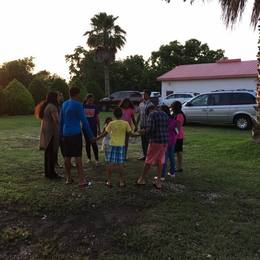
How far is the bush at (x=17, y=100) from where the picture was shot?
31.8 metres

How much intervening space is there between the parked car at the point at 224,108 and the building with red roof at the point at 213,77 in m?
16.9

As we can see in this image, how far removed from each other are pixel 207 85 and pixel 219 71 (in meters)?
1.66

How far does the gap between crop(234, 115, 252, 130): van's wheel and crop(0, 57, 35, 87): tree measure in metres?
35.5

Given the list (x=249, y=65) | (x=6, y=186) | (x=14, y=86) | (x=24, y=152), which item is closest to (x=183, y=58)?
(x=249, y=65)

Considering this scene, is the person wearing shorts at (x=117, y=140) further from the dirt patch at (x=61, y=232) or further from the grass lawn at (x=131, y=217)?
the dirt patch at (x=61, y=232)

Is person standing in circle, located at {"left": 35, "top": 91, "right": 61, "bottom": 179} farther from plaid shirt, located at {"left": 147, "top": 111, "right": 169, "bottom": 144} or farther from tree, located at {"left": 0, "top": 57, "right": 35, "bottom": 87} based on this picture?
tree, located at {"left": 0, "top": 57, "right": 35, "bottom": 87}

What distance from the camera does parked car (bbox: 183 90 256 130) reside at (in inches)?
749

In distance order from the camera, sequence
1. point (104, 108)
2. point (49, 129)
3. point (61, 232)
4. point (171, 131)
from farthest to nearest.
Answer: point (104, 108), point (171, 131), point (49, 129), point (61, 232)

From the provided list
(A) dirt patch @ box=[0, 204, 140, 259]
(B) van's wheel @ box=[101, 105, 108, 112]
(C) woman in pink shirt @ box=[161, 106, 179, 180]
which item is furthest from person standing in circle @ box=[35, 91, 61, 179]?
(B) van's wheel @ box=[101, 105, 108, 112]

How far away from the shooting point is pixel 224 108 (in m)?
19.6

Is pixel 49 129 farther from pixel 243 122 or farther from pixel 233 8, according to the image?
pixel 243 122

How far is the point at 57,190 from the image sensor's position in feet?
24.1

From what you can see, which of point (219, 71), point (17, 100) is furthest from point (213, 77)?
point (17, 100)

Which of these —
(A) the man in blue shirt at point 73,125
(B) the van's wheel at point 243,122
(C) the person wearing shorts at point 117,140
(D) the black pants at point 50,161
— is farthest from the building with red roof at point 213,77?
(A) the man in blue shirt at point 73,125
